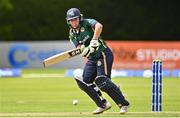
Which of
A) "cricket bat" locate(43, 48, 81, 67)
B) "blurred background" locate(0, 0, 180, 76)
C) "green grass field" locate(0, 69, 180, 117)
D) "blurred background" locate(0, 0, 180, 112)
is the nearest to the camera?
"cricket bat" locate(43, 48, 81, 67)

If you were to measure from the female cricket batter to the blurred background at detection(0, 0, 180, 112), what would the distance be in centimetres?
168

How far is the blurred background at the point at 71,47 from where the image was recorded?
19812 mm

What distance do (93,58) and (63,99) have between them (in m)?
5.40

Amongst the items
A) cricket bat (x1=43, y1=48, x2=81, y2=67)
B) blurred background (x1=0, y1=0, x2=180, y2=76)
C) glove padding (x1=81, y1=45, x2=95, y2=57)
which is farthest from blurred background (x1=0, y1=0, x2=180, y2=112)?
glove padding (x1=81, y1=45, x2=95, y2=57)

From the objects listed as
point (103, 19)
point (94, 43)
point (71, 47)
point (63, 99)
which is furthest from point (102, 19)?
point (94, 43)

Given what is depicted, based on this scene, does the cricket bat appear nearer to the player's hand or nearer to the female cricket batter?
the female cricket batter

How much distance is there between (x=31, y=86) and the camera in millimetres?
24203

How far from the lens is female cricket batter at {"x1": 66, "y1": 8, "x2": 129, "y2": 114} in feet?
42.9

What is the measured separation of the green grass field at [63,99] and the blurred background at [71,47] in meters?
0.02

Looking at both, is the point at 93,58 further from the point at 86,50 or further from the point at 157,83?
the point at 157,83

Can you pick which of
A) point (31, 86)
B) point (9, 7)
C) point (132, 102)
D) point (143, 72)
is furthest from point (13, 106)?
point (9, 7)

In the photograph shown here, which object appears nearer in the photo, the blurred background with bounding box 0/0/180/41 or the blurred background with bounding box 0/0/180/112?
the blurred background with bounding box 0/0/180/112

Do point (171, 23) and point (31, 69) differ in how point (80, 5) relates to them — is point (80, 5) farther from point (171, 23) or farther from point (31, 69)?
point (31, 69)

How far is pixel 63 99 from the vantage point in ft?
60.8
